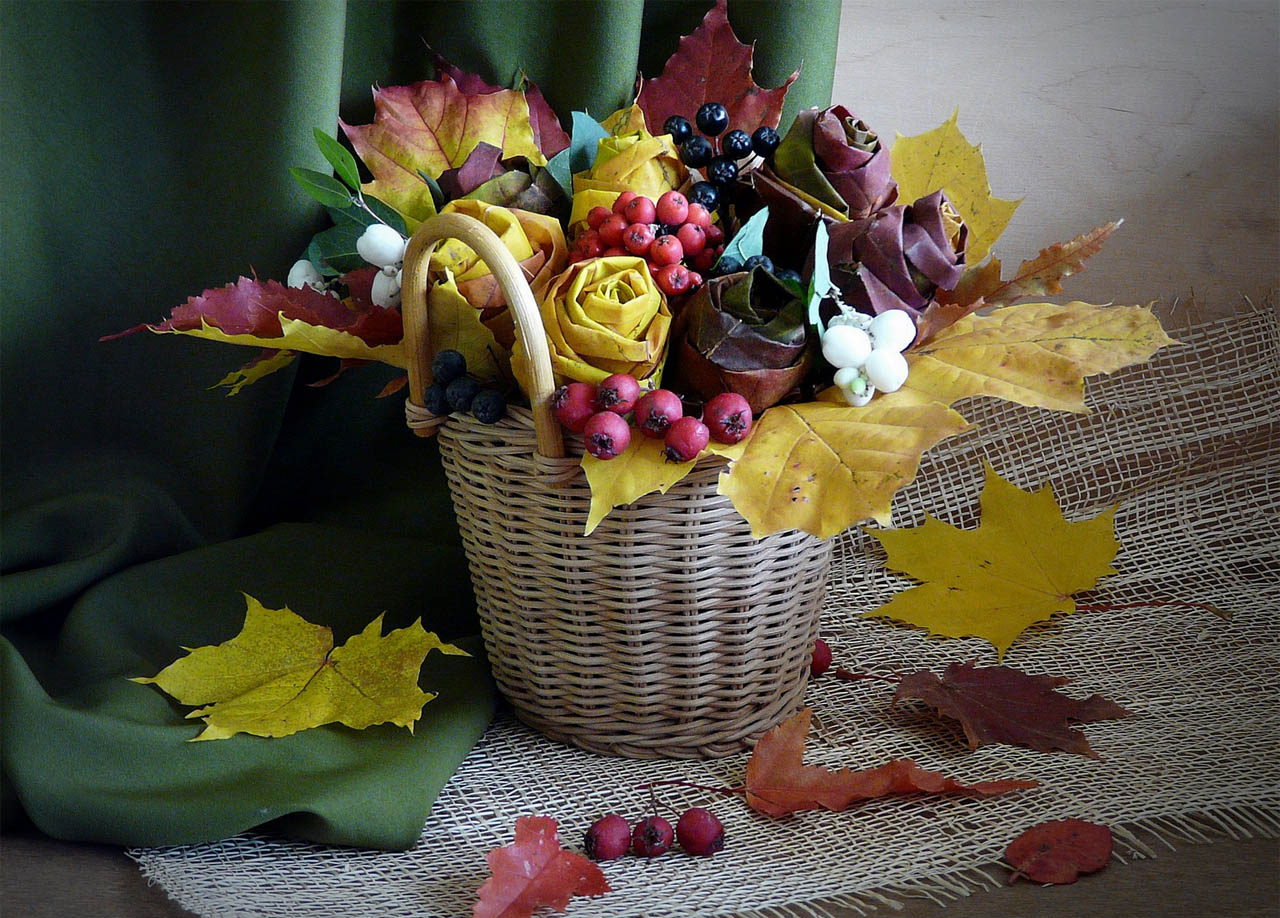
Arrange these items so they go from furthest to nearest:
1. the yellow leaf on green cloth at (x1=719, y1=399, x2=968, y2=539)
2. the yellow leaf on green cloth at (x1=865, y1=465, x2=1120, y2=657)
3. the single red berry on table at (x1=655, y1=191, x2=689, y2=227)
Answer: the yellow leaf on green cloth at (x1=865, y1=465, x2=1120, y2=657) → the single red berry on table at (x1=655, y1=191, x2=689, y2=227) → the yellow leaf on green cloth at (x1=719, y1=399, x2=968, y2=539)

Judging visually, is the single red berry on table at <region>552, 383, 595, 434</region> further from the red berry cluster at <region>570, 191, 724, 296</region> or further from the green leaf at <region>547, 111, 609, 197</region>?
the green leaf at <region>547, 111, 609, 197</region>

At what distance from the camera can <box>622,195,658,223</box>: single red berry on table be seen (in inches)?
28.6

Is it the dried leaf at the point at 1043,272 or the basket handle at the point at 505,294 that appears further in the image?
the dried leaf at the point at 1043,272

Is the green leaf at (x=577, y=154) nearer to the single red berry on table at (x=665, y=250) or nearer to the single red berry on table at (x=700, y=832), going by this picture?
the single red berry on table at (x=665, y=250)

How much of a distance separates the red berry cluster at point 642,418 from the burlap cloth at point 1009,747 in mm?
273

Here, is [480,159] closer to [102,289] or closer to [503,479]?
[503,479]

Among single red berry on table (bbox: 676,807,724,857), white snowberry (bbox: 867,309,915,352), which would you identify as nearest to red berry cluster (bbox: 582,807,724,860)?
single red berry on table (bbox: 676,807,724,857)

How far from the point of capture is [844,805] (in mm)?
741

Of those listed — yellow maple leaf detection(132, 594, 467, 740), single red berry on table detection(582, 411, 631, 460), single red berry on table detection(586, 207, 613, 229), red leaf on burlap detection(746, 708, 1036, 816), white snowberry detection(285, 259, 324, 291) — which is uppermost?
single red berry on table detection(586, 207, 613, 229)

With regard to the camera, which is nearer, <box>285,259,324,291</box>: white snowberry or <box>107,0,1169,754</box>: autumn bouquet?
<box>107,0,1169,754</box>: autumn bouquet

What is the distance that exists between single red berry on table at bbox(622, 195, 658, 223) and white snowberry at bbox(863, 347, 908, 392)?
0.17m

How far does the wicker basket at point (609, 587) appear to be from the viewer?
0.73 meters

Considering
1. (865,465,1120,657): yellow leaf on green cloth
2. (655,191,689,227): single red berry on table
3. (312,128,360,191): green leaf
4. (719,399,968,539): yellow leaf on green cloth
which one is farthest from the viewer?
(865,465,1120,657): yellow leaf on green cloth

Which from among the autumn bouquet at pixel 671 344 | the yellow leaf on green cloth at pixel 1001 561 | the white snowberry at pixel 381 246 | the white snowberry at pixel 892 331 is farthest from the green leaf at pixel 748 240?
the yellow leaf on green cloth at pixel 1001 561
